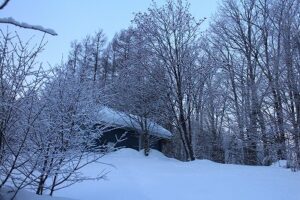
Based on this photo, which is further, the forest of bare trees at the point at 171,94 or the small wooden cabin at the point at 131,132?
the small wooden cabin at the point at 131,132

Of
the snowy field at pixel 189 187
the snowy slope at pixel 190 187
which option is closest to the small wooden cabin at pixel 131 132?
the snowy field at pixel 189 187

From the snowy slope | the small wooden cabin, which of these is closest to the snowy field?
the snowy slope

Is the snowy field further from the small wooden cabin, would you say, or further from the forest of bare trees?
the small wooden cabin

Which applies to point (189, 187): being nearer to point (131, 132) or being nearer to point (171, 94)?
point (171, 94)

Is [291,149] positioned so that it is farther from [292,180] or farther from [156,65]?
[156,65]

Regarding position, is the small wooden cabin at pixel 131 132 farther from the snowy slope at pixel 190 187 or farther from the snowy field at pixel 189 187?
the snowy slope at pixel 190 187

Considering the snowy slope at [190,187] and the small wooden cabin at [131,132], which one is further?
the small wooden cabin at [131,132]

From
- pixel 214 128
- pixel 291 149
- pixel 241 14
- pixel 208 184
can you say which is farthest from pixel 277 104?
pixel 214 128

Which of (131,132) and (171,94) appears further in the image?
(131,132)

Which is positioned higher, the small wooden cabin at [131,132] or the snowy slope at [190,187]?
the small wooden cabin at [131,132]

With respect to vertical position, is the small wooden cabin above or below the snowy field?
above

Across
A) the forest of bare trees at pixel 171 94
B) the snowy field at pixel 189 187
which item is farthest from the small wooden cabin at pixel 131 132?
the snowy field at pixel 189 187

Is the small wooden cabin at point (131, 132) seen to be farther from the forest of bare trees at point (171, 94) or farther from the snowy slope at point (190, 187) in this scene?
the snowy slope at point (190, 187)

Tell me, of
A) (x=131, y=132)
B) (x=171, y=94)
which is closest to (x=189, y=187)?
(x=171, y=94)
